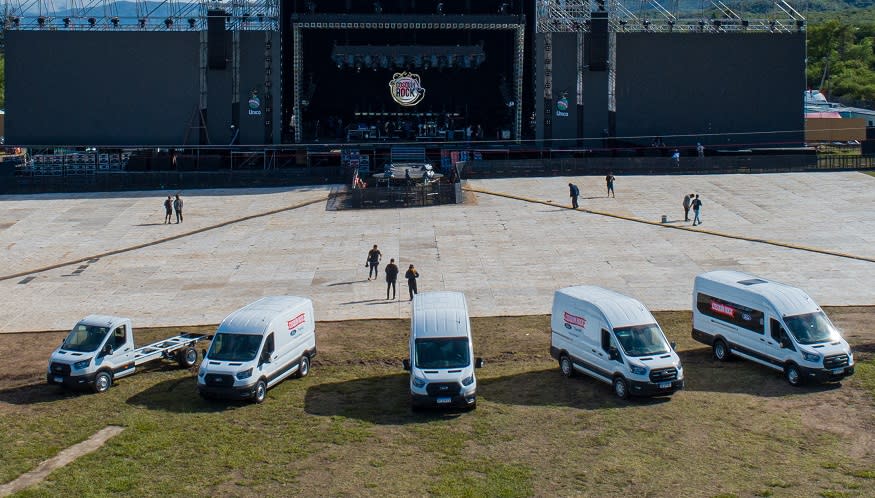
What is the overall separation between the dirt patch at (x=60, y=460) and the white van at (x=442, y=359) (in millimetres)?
5619

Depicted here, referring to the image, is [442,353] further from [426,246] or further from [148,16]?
[148,16]

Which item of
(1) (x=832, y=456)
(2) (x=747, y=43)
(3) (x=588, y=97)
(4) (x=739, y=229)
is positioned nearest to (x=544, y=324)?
(1) (x=832, y=456)

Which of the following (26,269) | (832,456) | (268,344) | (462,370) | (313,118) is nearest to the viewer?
(832,456)

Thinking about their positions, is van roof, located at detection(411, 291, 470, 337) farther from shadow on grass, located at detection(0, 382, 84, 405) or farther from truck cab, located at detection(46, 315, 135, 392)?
shadow on grass, located at detection(0, 382, 84, 405)

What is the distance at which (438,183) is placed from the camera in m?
47.5

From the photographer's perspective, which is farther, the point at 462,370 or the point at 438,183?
the point at 438,183

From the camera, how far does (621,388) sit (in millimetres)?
20906

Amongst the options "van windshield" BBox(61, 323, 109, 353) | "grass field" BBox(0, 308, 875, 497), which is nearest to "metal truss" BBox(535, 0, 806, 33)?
"grass field" BBox(0, 308, 875, 497)

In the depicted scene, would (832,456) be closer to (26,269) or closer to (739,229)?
(739,229)

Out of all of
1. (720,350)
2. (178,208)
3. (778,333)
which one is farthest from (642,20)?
(778,333)

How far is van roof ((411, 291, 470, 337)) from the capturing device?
20859mm

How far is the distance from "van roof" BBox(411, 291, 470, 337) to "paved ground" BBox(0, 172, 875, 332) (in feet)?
23.2

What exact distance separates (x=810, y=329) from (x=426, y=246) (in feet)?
59.9

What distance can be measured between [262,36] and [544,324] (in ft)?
112
